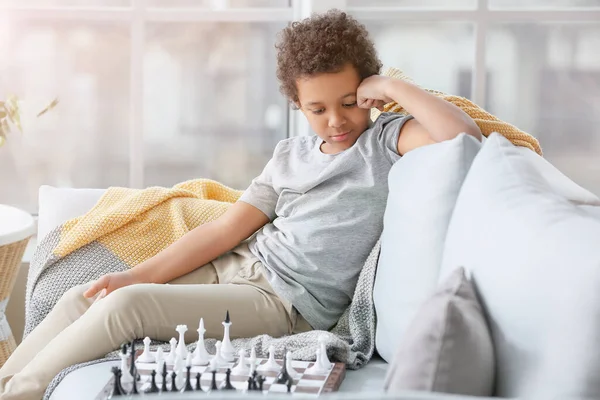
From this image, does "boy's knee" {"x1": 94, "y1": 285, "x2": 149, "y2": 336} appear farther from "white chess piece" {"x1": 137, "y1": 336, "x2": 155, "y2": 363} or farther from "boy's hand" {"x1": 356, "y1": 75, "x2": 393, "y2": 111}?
"boy's hand" {"x1": 356, "y1": 75, "x2": 393, "y2": 111}

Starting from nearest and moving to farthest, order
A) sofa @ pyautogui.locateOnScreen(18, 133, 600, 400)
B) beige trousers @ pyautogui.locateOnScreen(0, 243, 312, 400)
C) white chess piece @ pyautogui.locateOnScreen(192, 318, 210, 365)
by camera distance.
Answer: sofa @ pyautogui.locateOnScreen(18, 133, 600, 400) → white chess piece @ pyautogui.locateOnScreen(192, 318, 210, 365) → beige trousers @ pyautogui.locateOnScreen(0, 243, 312, 400)

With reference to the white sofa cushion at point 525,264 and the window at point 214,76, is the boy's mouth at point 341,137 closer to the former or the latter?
the white sofa cushion at point 525,264

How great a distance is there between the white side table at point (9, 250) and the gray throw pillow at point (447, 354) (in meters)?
1.62

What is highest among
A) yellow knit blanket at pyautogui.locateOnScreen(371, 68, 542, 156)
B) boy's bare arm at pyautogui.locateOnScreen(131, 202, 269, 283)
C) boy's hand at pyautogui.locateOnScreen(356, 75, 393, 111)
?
boy's hand at pyautogui.locateOnScreen(356, 75, 393, 111)

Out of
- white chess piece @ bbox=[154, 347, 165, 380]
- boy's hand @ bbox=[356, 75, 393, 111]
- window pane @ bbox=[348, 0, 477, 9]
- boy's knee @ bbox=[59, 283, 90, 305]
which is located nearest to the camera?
white chess piece @ bbox=[154, 347, 165, 380]

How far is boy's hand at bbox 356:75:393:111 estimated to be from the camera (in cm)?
198

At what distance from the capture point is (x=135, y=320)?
190cm

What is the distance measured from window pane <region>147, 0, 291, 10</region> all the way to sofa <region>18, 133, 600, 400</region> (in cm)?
161

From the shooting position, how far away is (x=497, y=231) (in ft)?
4.24

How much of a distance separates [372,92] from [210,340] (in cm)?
66

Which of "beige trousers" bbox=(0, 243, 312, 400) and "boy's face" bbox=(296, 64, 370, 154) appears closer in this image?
"beige trousers" bbox=(0, 243, 312, 400)

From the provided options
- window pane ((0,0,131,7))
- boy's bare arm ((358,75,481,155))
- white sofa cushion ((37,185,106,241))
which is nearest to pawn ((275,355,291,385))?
boy's bare arm ((358,75,481,155))

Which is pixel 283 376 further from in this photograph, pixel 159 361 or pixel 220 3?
pixel 220 3

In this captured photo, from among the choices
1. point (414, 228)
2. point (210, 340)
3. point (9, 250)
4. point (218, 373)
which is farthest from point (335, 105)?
point (9, 250)
